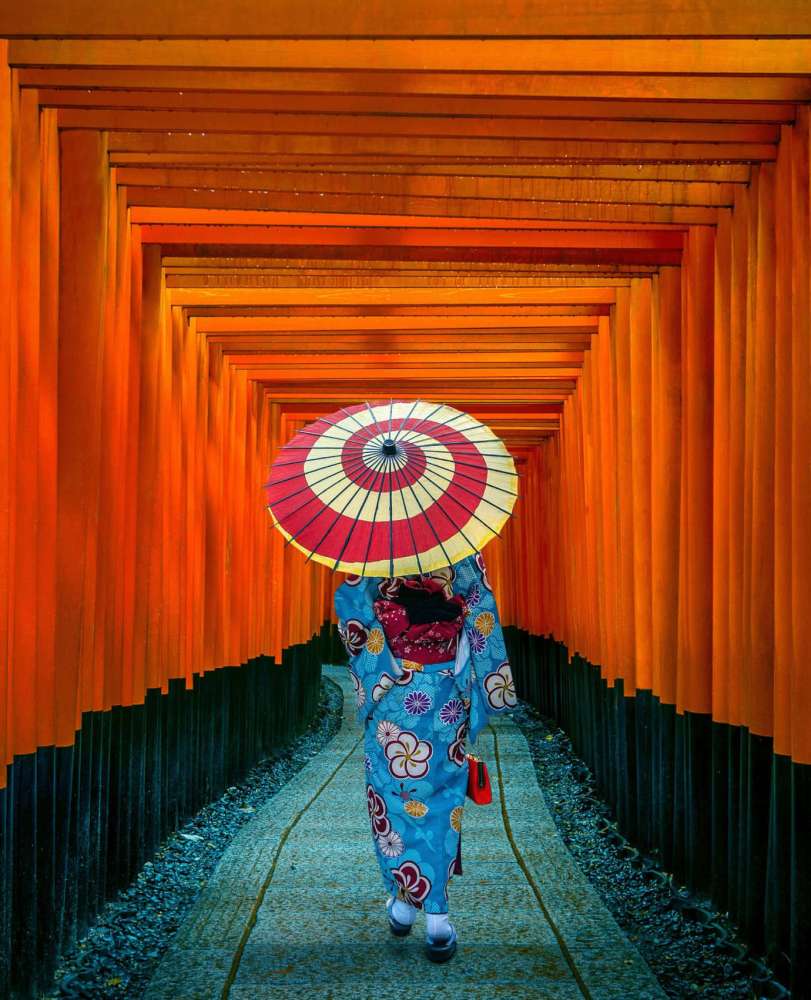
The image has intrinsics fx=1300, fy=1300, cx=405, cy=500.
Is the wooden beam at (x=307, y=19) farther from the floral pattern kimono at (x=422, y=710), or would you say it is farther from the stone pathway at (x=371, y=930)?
the stone pathway at (x=371, y=930)

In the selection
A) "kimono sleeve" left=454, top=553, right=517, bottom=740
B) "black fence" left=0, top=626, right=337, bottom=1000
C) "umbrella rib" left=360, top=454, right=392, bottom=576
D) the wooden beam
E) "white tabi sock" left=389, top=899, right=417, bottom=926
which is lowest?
"white tabi sock" left=389, top=899, right=417, bottom=926

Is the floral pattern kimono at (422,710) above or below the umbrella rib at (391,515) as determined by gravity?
below

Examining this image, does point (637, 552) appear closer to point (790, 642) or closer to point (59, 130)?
point (790, 642)

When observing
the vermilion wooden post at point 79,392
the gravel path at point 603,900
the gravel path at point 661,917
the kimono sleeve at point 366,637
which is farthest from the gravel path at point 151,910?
the gravel path at point 661,917

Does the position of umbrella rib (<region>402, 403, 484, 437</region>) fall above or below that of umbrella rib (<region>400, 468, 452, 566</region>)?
above

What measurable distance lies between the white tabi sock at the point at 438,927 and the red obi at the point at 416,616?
1045 millimetres

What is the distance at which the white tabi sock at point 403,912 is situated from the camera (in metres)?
5.55

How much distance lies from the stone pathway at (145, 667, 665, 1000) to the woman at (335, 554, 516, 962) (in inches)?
12.4

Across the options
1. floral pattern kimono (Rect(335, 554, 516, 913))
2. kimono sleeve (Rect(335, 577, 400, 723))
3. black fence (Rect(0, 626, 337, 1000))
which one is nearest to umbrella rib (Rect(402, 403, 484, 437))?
floral pattern kimono (Rect(335, 554, 516, 913))

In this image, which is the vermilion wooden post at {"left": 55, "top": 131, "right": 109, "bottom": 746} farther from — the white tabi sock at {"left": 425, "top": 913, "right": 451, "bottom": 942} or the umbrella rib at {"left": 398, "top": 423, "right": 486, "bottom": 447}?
the white tabi sock at {"left": 425, "top": 913, "right": 451, "bottom": 942}

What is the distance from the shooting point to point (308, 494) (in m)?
5.26

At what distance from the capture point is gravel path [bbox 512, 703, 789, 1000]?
498 cm

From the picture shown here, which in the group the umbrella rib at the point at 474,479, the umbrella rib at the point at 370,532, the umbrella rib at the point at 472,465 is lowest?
the umbrella rib at the point at 370,532

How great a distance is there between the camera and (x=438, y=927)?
17.5 ft
